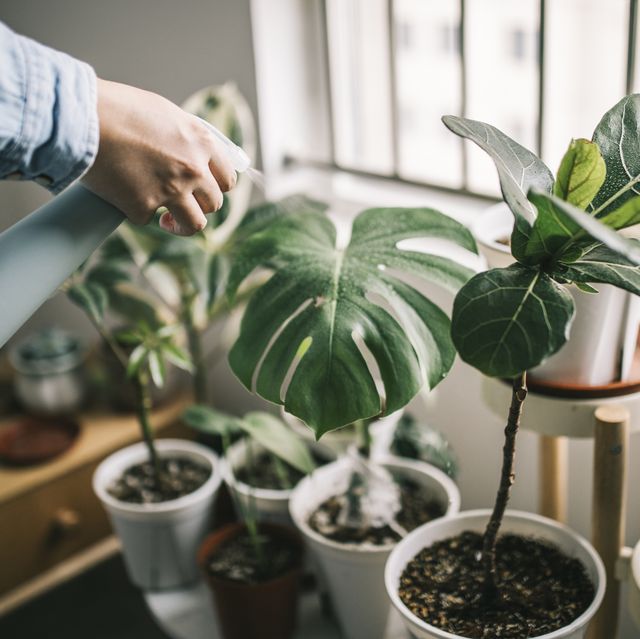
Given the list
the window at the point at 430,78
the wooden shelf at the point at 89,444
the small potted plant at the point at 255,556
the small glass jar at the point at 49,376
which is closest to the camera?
the small potted plant at the point at 255,556

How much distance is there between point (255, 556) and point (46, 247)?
0.83 metres

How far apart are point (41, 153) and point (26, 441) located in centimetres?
133

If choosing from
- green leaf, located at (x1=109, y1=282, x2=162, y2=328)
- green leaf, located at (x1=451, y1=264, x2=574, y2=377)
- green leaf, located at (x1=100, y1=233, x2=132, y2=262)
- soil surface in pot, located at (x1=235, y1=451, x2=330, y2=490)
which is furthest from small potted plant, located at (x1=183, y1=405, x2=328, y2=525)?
green leaf, located at (x1=451, y1=264, x2=574, y2=377)

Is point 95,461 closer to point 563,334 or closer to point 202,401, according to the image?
point 202,401

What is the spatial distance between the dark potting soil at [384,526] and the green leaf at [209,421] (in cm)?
20

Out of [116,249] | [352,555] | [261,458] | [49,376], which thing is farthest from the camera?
[49,376]

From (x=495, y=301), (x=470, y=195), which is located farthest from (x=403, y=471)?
(x=495, y=301)

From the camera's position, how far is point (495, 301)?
Result: 0.84 m

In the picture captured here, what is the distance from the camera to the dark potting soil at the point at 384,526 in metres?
1.33

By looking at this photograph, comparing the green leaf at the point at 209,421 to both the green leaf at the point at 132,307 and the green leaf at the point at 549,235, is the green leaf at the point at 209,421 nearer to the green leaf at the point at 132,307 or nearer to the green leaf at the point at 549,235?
the green leaf at the point at 132,307

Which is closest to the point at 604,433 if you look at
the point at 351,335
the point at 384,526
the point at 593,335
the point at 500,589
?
the point at 593,335

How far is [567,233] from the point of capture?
827 mm

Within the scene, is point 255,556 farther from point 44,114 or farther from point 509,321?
point 44,114

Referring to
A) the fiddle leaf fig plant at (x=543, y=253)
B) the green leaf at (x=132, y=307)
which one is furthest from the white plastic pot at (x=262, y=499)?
the fiddle leaf fig plant at (x=543, y=253)
